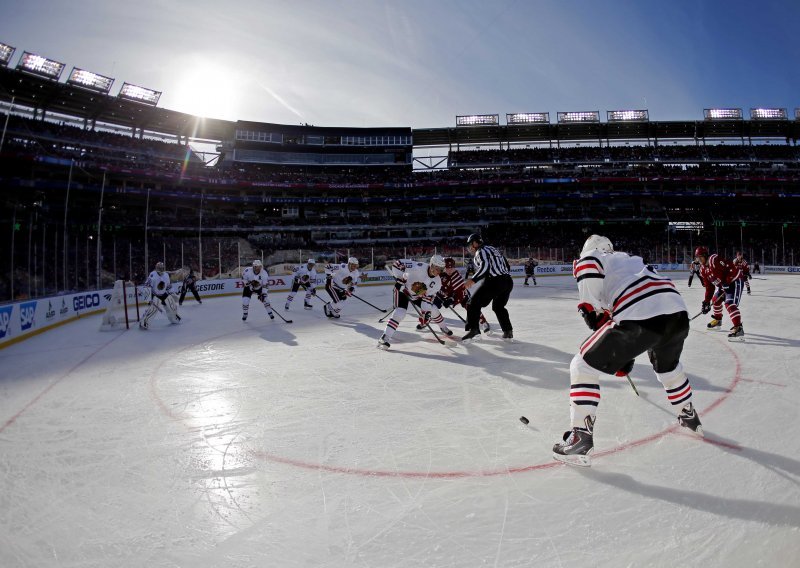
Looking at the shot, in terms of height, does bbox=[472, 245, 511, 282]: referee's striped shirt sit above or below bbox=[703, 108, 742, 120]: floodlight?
below

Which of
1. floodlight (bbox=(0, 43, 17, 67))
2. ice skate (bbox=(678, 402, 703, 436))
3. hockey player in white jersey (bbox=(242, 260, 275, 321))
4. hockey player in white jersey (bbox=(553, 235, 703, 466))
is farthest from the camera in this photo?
floodlight (bbox=(0, 43, 17, 67))

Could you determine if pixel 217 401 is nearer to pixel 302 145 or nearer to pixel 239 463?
pixel 239 463

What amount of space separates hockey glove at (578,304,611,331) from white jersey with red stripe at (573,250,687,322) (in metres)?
Result: 0.03

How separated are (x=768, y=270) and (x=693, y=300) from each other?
79.5 feet

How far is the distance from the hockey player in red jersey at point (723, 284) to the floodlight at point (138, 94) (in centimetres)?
4431

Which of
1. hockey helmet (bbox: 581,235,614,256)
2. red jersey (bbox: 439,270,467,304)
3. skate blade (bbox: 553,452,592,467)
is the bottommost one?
skate blade (bbox: 553,452,592,467)

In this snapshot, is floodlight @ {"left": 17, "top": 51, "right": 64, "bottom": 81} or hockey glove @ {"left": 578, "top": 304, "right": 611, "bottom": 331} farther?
floodlight @ {"left": 17, "top": 51, "right": 64, "bottom": 81}

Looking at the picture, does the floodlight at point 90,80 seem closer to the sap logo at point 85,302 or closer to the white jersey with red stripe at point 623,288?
the sap logo at point 85,302

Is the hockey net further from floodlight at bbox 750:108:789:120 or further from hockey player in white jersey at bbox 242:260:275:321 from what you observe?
floodlight at bbox 750:108:789:120

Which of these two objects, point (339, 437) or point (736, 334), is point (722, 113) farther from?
point (339, 437)

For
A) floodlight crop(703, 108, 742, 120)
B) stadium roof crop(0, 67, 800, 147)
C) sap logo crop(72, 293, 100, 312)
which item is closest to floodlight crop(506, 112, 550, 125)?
stadium roof crop(0, 67, 800, 147)

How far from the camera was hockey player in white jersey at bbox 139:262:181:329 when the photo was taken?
35.1 feet

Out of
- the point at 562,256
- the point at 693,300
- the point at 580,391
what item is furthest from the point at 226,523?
the point at 562,256

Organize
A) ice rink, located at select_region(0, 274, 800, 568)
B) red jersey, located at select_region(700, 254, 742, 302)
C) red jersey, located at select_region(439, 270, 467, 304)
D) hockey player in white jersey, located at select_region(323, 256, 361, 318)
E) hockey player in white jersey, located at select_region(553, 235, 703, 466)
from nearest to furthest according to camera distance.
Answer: ice rink, located at select_region(0, 274, 800, 568), hockey player in white jersey, located at select_region(553, 235, 703, 466), red jersey, located at select_region(700, 254, 742, 302), red jersey, located at select_region(439, 270, 467, 304), hockey player in white jersey, located at select_region(323, 256, 361, 318)
